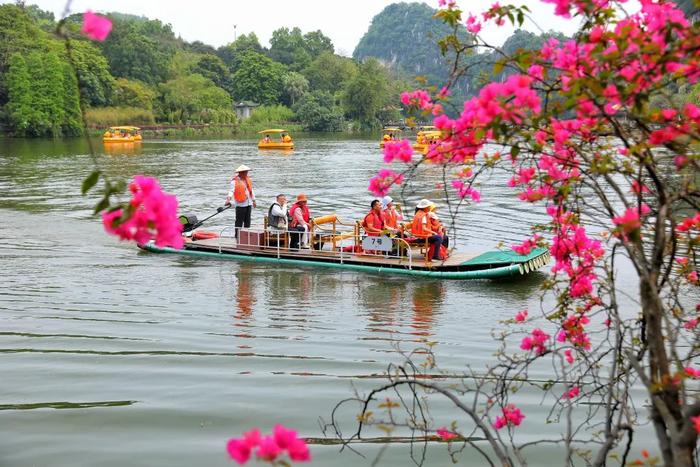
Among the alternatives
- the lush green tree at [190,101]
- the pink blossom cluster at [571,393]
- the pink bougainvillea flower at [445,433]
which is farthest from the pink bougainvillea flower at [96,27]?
the lush green tree at [190,101]

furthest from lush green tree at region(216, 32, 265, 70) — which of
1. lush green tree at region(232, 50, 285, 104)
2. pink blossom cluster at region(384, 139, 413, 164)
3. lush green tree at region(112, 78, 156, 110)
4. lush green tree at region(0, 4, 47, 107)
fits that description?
pink blossom cluster at region(384, 139, 413, 164)

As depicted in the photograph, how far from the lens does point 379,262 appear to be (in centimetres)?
1535

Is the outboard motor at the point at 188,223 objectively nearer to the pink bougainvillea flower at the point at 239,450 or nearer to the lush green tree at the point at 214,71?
the pink bougainvillea flower at the point at 239,450

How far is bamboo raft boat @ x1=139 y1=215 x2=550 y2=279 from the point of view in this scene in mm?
14688

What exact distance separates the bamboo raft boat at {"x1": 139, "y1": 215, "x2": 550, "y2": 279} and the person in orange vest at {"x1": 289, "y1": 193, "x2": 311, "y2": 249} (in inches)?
5.4

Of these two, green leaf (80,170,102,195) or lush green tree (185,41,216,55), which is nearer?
green leaf (80,170,102,195)

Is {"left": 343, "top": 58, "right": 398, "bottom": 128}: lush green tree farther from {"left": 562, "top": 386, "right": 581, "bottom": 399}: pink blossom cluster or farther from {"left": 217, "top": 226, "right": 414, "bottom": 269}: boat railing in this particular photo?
{"left": 562, "top": 386, "right": 581, "bottom": 399}: pink blossom cluster

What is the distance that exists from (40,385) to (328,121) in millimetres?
95574

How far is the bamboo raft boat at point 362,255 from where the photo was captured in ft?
48.2

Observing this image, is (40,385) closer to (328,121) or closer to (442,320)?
(442,320)

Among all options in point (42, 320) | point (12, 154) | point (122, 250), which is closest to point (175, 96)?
point (12, 154)

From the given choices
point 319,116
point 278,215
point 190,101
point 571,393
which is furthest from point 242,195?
point 319,116

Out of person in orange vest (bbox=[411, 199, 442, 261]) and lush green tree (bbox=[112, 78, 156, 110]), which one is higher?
lush green tree (bbox=[112, 78, 156, 110])

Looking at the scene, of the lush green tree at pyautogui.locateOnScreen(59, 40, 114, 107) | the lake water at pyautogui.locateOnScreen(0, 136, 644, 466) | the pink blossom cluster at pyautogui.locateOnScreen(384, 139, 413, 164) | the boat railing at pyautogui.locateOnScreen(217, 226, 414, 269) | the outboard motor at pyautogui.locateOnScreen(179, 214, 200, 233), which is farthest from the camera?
the lush green tree at pyautogui.locateOnScreen(59, 40, 114, 107)
